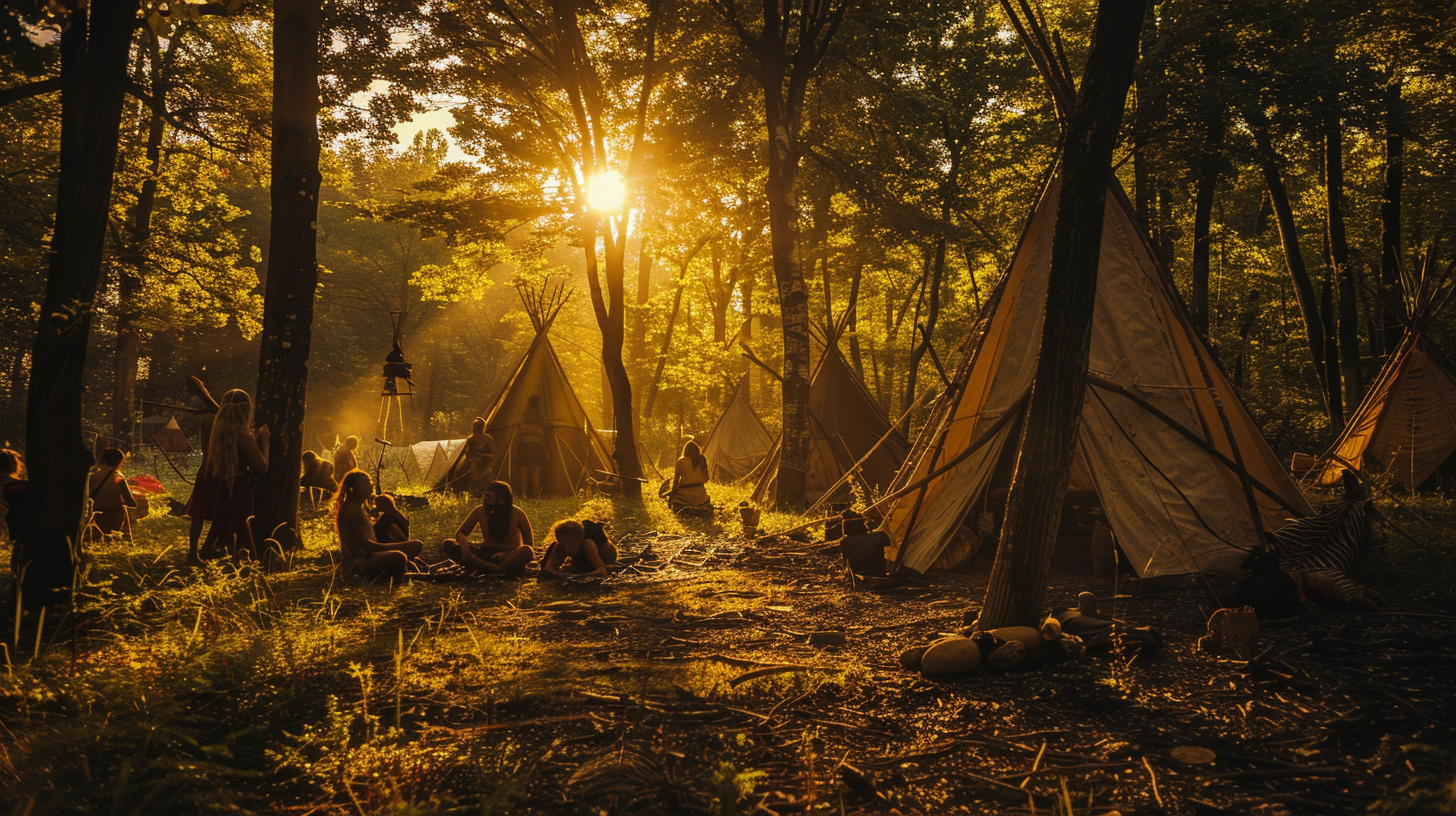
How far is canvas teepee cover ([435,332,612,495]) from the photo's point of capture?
15.3 metres

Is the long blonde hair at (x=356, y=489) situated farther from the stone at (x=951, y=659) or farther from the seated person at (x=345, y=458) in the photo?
the seated person at (x=345, y=458)

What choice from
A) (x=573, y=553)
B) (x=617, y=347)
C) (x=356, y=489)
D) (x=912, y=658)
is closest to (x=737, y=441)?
(x=617, y=347)

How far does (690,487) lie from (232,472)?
7.03 metres

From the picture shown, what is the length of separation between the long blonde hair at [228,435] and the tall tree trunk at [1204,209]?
41.3 feet

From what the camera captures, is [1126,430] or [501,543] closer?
[1126,430]

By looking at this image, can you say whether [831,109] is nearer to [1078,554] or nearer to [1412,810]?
[1078,554]

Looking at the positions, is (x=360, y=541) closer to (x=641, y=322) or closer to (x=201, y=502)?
(x=201, y=502)

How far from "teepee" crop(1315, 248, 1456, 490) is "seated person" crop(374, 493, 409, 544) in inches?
536

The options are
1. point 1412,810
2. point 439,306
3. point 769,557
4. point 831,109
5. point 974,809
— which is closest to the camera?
point 1412,810

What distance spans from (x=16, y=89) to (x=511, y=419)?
1089 cm

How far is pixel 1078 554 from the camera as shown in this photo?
25.6 ft

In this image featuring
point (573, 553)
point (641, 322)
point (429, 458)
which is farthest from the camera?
point (641, 322)

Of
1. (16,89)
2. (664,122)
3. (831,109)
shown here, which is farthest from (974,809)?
(831,109)

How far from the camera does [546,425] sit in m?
15.5
